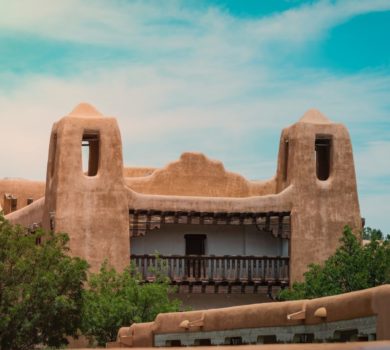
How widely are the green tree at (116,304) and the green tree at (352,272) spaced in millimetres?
4182

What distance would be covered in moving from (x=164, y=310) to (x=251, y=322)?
11638 millimetres

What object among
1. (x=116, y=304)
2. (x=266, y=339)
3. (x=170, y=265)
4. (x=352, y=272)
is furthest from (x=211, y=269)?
(x=266, y=339)

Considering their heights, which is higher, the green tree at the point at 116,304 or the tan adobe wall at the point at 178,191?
the tan adobe wall at the point at 178,191

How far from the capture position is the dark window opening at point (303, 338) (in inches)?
796

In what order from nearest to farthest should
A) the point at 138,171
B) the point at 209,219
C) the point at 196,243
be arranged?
1. the point at 209,219
2. the point at 196,243
3. the point at 138,171

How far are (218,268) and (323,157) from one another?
5.67 m

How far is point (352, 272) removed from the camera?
3416 centimetres

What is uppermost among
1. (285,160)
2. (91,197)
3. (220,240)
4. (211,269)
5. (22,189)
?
(285,160)

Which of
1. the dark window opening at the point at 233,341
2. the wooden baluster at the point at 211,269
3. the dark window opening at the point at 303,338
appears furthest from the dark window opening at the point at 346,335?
the wooden baluster at the point at 211,269

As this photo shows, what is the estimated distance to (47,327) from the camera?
31.8 m

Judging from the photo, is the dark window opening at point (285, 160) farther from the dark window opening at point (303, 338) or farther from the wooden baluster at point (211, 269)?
the dark window opening at point (303, 338)

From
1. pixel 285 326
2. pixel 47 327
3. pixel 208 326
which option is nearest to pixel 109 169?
pixel 47 327

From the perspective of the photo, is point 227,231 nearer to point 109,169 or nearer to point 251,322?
point 109,169

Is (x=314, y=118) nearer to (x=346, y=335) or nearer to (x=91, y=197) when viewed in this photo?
(x=91, y=197)
